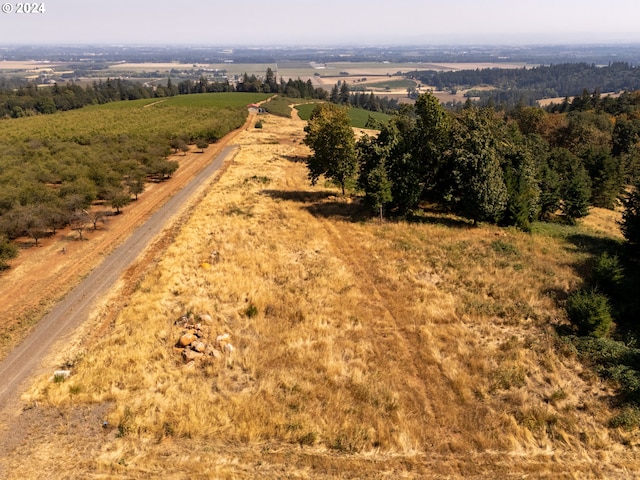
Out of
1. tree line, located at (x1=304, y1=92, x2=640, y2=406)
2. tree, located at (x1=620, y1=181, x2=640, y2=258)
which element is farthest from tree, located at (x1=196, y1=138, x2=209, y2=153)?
tree, located at (x1=620, y1=181, x2=640, y2=258)

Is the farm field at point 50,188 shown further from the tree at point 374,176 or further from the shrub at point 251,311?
the tree at point 374,176

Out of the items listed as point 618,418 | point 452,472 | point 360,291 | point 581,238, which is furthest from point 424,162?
point 452,472

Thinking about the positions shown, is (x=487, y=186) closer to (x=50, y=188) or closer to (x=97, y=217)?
(x=97, y=217)

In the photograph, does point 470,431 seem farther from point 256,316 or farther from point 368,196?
point 368,196

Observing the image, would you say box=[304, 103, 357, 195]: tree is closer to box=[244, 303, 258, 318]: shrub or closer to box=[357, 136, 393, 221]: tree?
box=[357, 136, 393, 221]: tree

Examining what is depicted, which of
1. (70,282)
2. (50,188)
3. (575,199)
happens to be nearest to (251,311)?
(70,282)
